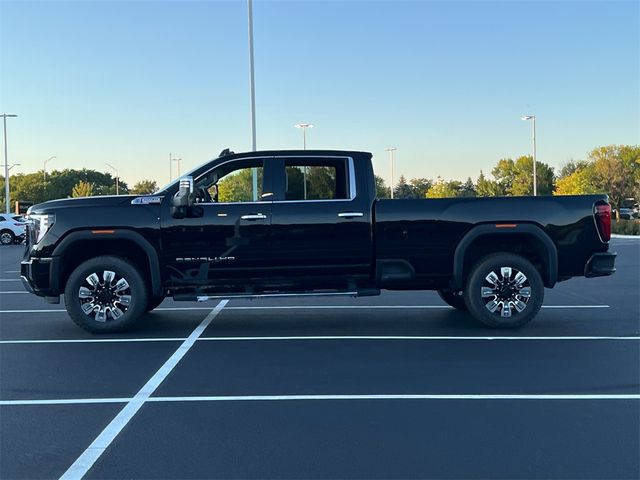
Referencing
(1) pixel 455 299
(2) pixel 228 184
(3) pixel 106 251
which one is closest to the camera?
(3) pixel 106 251

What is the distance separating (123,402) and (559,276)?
5.47m

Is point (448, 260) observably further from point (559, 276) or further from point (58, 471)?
point (58, 471)

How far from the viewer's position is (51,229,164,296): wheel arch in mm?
8352

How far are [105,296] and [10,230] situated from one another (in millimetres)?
30984

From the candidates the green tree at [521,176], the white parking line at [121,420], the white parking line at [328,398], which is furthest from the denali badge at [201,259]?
the green tree at [521,176]

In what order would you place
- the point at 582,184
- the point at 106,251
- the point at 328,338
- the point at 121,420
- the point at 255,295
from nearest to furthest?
1. the point at 121,420
2. the point at 328,338
3. the point at 255,295
4. the point at 106,251
5. the point at 582,184

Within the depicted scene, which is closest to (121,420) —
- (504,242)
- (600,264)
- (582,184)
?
(504,242)

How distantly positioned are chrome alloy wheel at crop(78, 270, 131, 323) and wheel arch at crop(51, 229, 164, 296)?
1.04 ft

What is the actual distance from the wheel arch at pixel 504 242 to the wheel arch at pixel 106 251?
139 inches

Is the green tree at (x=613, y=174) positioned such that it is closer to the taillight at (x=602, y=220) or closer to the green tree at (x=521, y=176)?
the green tree at (x=521, y=176)

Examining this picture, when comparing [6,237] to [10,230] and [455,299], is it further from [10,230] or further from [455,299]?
[455,299]

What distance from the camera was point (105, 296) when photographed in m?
8.44

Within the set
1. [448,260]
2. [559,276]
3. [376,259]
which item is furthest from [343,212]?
[559,276]

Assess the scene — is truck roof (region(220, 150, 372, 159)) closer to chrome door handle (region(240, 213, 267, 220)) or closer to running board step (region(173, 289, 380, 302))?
chrome door handle (region(240, 213, 267, 220))
